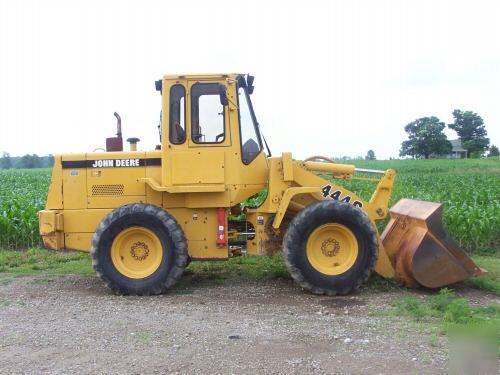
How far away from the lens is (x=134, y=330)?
612 centimetres

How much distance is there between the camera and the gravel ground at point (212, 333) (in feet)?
16.6

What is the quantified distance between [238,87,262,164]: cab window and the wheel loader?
17 mm

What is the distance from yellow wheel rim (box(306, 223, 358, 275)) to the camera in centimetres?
782

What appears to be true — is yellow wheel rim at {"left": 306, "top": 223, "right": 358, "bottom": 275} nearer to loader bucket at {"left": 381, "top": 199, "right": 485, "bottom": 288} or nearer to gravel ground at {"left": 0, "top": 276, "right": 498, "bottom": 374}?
gravel ground at {"left": 0, "top": 276, "right": 498, "bottom": 374}

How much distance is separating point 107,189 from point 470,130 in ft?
299

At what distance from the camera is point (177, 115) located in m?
7.99

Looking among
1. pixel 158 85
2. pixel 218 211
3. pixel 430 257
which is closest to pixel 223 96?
pixel 158 85

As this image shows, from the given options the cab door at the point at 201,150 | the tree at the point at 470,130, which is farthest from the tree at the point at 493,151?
the cab door at the point at 201,150

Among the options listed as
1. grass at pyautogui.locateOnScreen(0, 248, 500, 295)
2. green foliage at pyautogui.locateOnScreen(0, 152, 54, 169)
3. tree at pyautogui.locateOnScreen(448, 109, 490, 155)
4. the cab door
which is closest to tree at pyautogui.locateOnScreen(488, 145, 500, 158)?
tree at pyautogui.locateOnScreen(448, 109, 490, 155)

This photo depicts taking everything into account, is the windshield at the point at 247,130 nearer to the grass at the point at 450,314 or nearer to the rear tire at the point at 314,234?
the rear tire at the point at 314,234

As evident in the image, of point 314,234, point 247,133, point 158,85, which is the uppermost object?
point 158,85

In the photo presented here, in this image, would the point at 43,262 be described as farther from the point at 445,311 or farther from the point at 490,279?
the point at 490,279

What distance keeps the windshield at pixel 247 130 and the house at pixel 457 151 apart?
85.2m

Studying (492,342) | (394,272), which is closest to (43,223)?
(394,272)
